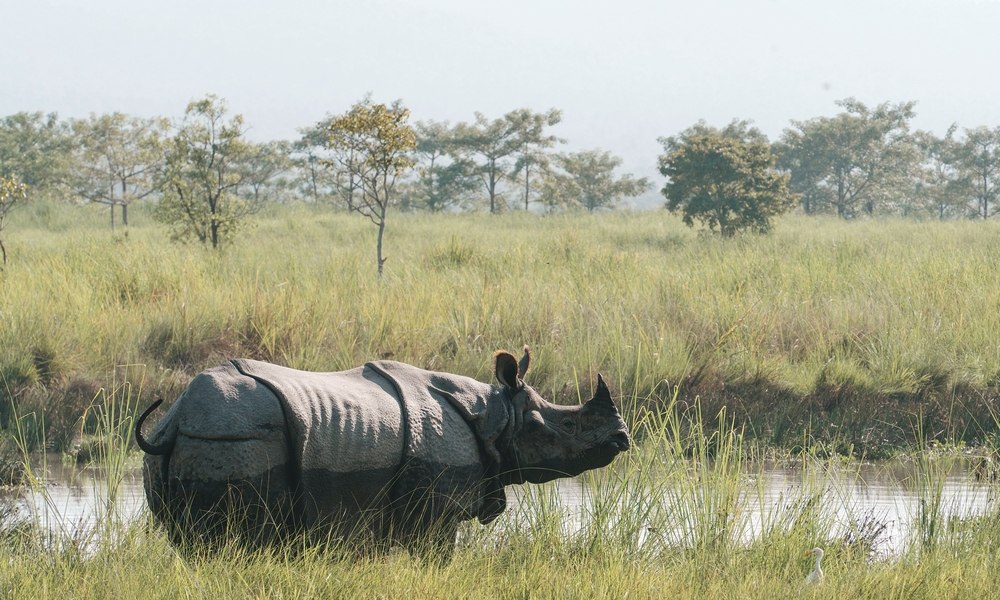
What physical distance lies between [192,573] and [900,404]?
20.7 ft

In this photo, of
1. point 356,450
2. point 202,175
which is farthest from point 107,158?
point 356,450

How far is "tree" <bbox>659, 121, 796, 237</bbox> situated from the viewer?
2045 cm

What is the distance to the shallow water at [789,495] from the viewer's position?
5441 mm

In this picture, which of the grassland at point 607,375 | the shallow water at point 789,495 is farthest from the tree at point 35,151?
the shallow water at point 789,495

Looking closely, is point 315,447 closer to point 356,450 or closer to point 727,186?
point 356,450

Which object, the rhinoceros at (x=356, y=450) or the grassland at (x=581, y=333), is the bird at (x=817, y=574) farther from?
the grassland at (x=581, y=333)

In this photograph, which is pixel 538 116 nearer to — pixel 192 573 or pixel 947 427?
pixel 947 427

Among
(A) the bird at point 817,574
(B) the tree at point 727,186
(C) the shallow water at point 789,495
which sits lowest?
(C) the shallow water at point 789,495

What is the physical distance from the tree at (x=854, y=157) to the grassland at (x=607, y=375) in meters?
26.6

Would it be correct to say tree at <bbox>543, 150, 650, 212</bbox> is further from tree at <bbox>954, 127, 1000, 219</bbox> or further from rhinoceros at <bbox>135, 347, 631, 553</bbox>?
→ rhinoceros at <bbox>135, 347, 631, 553</bbox>

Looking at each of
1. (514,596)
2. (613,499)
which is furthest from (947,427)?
(514,596)

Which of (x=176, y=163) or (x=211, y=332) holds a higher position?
(x=176, y=163)

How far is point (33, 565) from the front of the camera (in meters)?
4.15

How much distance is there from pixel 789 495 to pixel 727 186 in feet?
47.5
